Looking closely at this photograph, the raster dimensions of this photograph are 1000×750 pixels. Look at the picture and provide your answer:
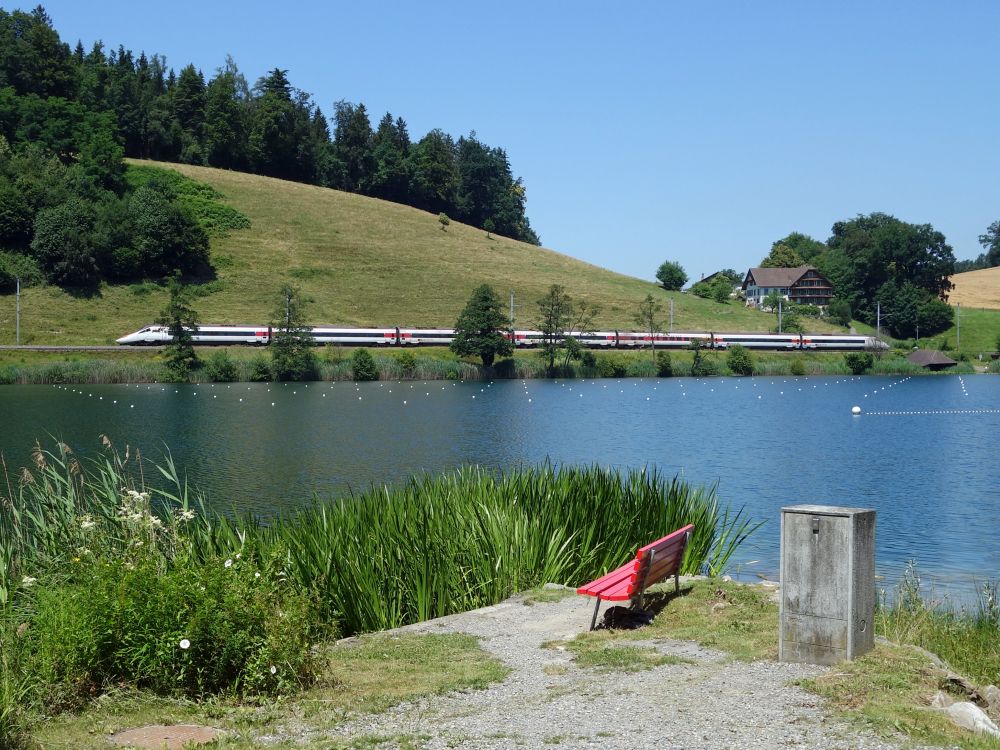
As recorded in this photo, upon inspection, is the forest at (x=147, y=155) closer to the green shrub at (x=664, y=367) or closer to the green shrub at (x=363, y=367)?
the green shrub at (x=363, y=367)

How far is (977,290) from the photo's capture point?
136 meters

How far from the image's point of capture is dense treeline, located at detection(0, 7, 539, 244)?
114m

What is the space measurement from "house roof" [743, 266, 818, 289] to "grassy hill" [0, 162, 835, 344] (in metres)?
29.0

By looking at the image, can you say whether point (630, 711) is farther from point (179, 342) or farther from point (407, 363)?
point (407, 363)

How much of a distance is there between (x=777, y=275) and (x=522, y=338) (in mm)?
71411

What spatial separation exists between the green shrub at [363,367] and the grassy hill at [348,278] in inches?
265

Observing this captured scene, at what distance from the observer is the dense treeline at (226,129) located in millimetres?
113562

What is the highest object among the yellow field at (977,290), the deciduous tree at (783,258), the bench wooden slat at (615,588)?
the deciduous tree at (783,258)

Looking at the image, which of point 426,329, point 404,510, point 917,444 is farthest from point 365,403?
point 404,510

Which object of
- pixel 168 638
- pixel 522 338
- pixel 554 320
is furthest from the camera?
pixel 522 338

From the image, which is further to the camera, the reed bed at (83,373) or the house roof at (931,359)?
the house roof at (931,359)

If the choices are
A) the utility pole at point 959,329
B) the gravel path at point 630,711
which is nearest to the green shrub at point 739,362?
the utility pole at point 959,329

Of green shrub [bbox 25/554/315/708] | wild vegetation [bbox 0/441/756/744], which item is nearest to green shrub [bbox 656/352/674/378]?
wild vegetation [bbox 0/441/756/744]

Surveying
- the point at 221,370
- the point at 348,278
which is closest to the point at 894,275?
the point at 348,278
